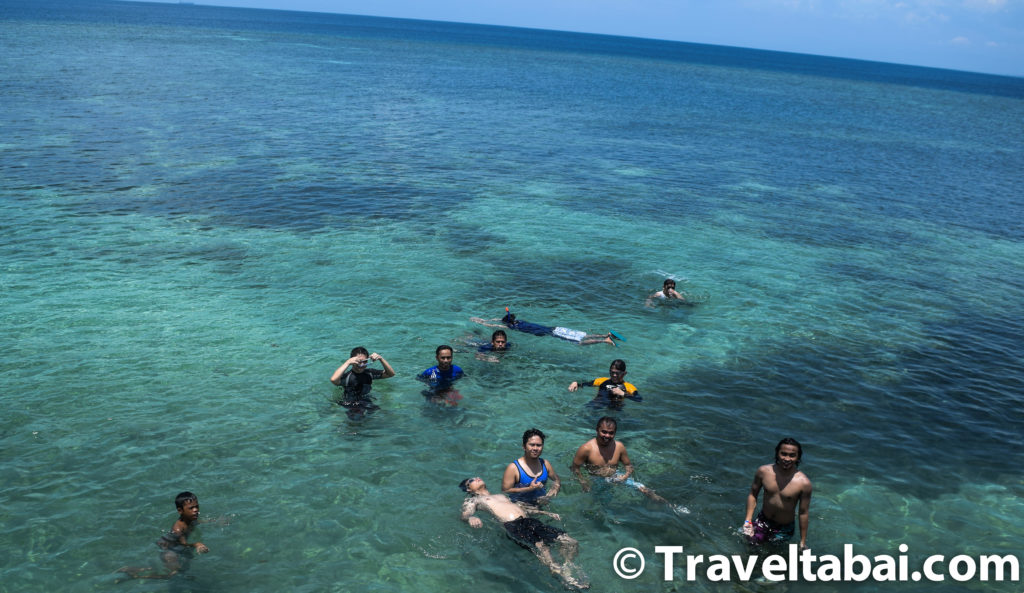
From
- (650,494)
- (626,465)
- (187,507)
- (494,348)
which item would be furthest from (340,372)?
(650,494)

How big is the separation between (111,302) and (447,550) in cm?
1320

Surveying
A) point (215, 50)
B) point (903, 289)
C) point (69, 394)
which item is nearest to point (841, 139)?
point (903, 289)

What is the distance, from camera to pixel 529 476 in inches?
431

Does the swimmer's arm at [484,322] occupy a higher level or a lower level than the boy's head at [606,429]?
lower

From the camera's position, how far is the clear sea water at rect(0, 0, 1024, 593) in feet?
34.4

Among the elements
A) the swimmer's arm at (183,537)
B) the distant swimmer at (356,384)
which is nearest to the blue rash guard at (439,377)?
the distant swimmer at (356,384)

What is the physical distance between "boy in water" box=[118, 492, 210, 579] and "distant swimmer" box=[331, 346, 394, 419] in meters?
4.12

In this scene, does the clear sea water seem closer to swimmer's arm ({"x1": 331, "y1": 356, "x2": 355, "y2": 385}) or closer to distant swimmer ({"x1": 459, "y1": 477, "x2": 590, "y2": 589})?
distant swimmer ({"x1": 459, "y1": 477, "x2": 590, "y2": 589})

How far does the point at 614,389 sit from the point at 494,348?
143 inches

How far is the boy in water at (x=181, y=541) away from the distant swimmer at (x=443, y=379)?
5552mm

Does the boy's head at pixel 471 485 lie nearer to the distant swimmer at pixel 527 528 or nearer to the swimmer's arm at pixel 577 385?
the distant swimmer at pixel 527 528

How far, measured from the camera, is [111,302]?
17.9 meters

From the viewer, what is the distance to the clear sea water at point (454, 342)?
10.5 metres

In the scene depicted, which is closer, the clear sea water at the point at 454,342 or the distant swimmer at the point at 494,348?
the clear sea water at the point at 454,342
